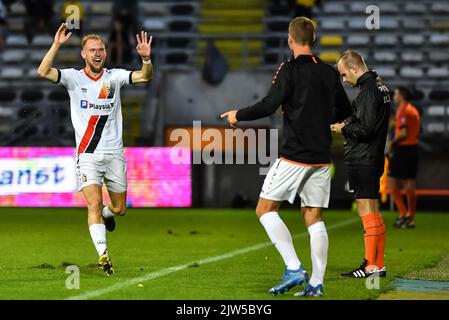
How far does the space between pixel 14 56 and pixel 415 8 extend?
33.1ft

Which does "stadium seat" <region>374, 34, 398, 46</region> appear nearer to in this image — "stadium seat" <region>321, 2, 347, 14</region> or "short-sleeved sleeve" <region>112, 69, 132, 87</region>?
"stadium seat" <region>321, 2, 347, 14</region>

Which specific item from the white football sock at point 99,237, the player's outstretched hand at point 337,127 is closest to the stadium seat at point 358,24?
the player's outstretched hand at point 337,127

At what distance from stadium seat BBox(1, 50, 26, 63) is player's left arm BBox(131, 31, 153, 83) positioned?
61.2ft

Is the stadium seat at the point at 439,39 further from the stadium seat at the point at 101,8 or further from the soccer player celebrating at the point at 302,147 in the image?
the soccer player celebrating at the point at 302,147

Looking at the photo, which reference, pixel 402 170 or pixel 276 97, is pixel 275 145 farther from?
pixel 276 97

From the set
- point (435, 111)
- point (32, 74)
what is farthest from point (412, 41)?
point (32, 74)

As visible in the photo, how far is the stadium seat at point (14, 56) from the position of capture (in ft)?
93.5

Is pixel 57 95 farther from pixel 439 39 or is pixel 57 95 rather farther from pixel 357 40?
pixel 439 39

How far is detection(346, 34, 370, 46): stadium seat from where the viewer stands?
1078 inches

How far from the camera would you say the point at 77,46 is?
2773cm

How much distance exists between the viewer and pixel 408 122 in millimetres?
16578

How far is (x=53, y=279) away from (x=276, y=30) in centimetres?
1903

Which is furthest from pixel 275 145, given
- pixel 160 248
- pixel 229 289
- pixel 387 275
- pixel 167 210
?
pixel 229 289

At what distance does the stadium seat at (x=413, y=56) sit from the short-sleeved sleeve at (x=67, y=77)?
1787cm
